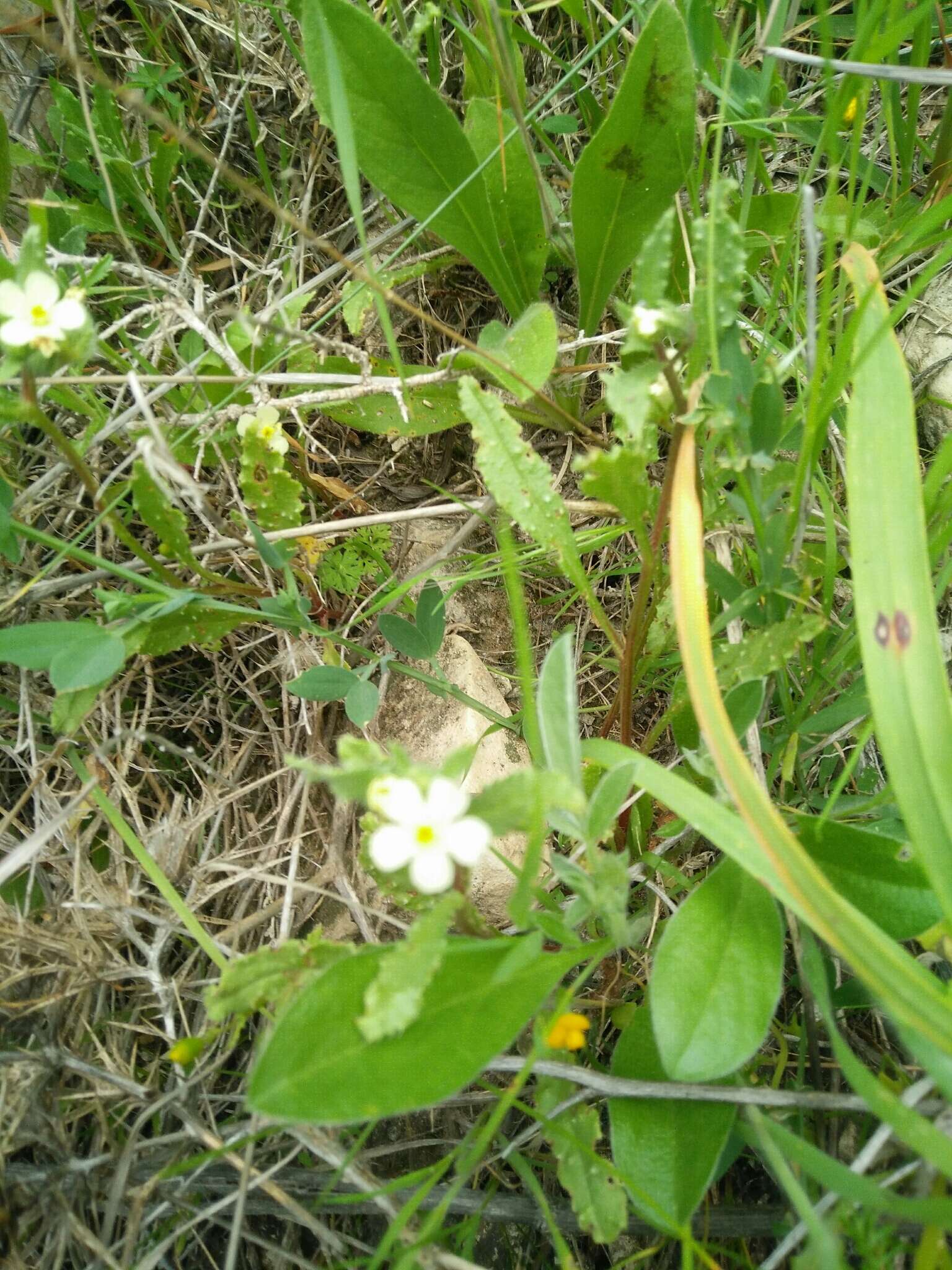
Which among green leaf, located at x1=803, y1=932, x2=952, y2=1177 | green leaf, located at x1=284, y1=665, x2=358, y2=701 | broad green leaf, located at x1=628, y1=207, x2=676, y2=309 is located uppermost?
broad green leaf, located at x1=628, y1=207, x2=676, y2=309

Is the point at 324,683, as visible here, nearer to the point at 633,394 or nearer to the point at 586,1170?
the point at 633,394

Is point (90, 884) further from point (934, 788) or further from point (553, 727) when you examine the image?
point (934, 788)

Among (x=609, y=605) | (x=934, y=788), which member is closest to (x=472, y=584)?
(x=609, y=605)

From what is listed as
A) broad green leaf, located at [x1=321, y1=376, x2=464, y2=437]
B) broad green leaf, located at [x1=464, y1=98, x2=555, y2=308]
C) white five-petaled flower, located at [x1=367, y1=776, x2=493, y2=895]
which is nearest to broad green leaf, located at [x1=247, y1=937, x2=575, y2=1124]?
white five-petaled flower, located at [x1=367, y1=776, x2=493, y2=895]

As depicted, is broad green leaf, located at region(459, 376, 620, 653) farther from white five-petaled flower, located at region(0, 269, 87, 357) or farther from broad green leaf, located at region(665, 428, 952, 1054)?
white five-petaled flower, located at region(0, 269, 87, 357)

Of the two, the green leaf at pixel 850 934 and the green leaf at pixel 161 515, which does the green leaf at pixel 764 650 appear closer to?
the green leaf at pixel 850 934

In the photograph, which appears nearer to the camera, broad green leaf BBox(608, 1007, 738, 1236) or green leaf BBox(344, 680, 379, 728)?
broad green leaf BBox(608, 1007, 738, 1236)
